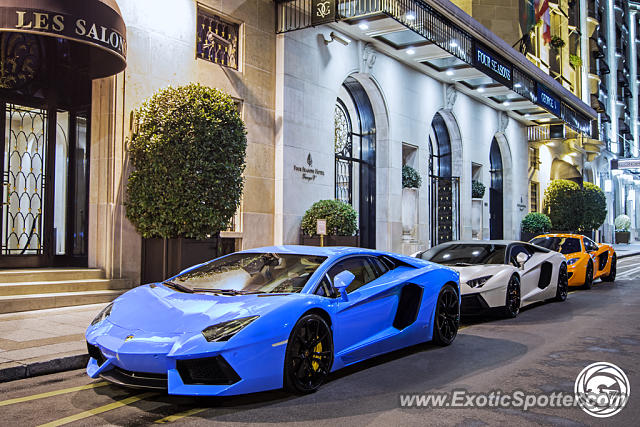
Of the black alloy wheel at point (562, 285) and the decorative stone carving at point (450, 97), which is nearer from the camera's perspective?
the black alloy wheel at point (562, 285)

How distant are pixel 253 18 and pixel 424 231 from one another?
34.9 ft

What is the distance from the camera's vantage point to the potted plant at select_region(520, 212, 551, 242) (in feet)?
103

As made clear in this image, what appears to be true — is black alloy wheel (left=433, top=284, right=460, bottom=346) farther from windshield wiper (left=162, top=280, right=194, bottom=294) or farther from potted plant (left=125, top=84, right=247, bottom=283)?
potted plant (left=125, top=84, right=247, bottom=283)

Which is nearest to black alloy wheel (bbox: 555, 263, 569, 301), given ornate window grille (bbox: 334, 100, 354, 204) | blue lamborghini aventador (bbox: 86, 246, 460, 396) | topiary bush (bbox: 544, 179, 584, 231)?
blue lamborghini aventador (bbox: 86, 246, 460, 396)

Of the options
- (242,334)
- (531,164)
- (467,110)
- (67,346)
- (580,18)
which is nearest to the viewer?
(242,334)

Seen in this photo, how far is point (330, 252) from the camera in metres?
6.44

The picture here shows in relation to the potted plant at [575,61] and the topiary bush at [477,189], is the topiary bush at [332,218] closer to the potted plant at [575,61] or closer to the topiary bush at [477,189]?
the topiary bush at [477,189]

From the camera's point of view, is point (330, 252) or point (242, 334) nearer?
point (242, 334)

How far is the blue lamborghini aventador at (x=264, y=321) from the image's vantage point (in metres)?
4.72

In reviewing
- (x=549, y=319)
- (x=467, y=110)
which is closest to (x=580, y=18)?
(x=467, y=110)

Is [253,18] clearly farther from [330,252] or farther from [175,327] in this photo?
[175,327]

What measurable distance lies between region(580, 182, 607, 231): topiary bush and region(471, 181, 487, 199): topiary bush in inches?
403

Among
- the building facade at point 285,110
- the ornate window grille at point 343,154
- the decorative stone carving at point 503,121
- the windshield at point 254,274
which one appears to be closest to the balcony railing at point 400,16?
the building facade at point 285,110

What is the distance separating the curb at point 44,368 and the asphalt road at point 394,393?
0.11m
